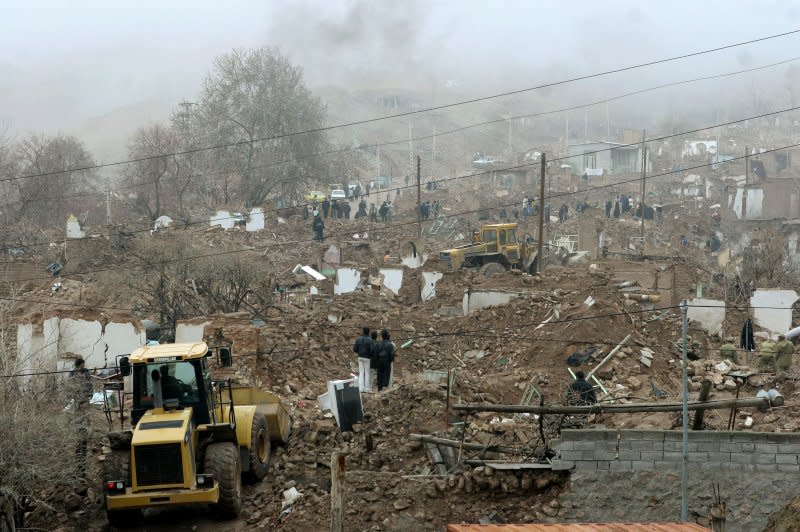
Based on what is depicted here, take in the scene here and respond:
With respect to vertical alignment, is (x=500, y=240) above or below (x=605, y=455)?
above

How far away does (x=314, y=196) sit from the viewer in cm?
5497

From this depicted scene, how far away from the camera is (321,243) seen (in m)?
39.5

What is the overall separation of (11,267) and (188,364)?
22605mm

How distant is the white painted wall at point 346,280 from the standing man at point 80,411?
14.5m

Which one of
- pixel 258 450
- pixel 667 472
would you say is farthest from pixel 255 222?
pixel 667 472

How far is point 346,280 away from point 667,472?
57.3 feet

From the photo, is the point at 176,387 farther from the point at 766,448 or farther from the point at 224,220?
the point at 224,220

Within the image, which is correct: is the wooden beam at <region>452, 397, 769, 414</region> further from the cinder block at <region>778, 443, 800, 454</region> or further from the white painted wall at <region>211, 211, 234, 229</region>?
the white painted wall at <region>211, 211, 234, 229</region>

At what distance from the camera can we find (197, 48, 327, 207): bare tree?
51406mm

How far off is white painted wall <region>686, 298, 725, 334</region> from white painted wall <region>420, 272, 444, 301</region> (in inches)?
249

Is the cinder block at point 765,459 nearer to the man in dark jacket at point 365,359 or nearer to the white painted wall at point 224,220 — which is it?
the man in dark jacket at point 365,359

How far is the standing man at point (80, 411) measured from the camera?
13.1 m

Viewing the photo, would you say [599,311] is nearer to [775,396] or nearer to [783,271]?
[775,396]

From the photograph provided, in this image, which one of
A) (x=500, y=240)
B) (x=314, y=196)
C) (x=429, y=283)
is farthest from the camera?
(x=314, y=196)
